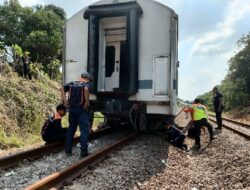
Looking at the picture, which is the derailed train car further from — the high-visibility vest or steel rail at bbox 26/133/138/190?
steel rail at bbox 26/133/138/190

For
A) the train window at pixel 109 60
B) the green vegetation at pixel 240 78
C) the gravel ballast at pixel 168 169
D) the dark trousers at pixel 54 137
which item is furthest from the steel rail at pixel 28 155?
the green vegetation at pixel 240 78

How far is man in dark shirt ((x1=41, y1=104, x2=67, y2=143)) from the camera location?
7.96 m

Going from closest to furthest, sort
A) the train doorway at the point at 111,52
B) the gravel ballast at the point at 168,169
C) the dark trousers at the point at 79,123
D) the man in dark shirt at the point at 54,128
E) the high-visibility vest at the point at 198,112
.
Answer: the gravel ballast at the point at 168,169 < the dark trousers at the point at 79,123 < the man in dark shirt at the point at 54,128 < the train doorway at the point at 111,52 < the high-visibility vest at the point at 198,112

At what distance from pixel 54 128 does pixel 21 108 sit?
348 centimetres

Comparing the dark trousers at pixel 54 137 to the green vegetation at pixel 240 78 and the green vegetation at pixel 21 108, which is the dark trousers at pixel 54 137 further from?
the green vegetation at pixel 240 78

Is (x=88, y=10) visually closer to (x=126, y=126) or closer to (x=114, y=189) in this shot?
(x=126, y=126)

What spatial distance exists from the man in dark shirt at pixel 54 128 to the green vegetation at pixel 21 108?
136 centimetres

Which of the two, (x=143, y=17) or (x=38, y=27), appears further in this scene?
(x=38, y=27)

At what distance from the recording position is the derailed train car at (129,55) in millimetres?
8641

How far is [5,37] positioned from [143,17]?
15503 mm

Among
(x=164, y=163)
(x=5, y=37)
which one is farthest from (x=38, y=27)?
(x=164, y=163)

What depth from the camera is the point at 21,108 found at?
11102 mm

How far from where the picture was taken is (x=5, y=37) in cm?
2198

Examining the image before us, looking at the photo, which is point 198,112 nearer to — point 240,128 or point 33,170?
point 33,170
